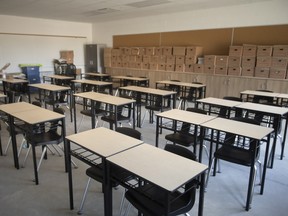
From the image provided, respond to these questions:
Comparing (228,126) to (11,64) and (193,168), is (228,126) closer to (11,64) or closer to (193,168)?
(193,168)

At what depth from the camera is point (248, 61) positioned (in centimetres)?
657

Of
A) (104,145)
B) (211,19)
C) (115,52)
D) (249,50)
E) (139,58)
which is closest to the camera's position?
(104,145)

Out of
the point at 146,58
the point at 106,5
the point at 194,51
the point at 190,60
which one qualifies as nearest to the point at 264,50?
the point at 194,51

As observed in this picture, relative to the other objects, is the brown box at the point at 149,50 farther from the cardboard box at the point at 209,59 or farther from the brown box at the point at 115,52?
the cardboard box at the point at 209,59

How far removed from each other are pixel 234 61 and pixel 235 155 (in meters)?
4.76

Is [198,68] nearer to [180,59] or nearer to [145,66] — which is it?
[180,59]

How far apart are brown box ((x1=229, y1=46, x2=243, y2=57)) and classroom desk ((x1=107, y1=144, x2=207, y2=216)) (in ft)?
18.4

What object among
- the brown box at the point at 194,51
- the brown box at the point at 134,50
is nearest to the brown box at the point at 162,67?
the brown box at the point at 194,51

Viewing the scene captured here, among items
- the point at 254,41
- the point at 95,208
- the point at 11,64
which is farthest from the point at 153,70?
the point at 95,208

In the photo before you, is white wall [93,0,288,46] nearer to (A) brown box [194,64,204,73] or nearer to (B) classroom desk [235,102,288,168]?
(A) brown box [194,64,204,73]

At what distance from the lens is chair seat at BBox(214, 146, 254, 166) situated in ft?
8.43

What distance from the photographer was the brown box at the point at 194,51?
761 cm

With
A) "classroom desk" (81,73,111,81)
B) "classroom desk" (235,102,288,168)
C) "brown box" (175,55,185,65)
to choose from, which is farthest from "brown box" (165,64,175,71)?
"classroom desk" (235,102,288,168)

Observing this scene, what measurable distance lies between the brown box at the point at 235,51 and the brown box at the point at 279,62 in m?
0.89
